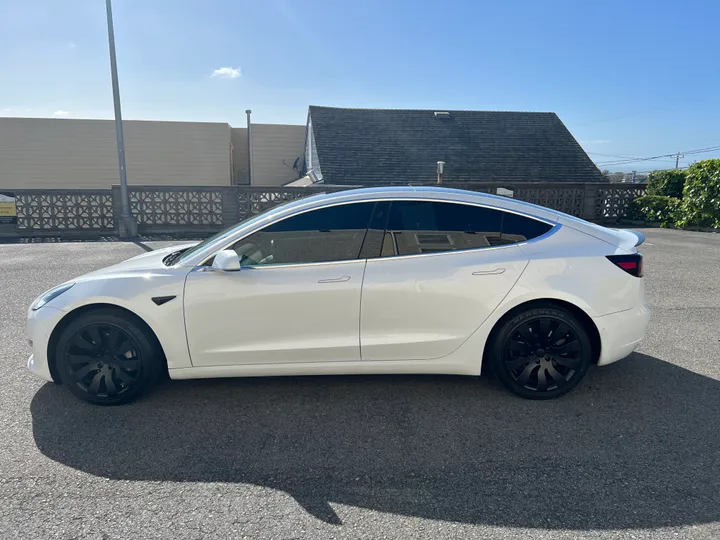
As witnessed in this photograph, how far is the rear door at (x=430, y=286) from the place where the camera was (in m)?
3.33

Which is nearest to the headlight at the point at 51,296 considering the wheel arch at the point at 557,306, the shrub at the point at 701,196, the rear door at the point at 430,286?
the rear door at the point at 430,286

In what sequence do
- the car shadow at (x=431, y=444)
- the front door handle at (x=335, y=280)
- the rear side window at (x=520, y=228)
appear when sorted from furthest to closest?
the rear side window at (x=520, y=228), the front door handle at (x=335, y=280), the car shadow at (x=431, y=444)

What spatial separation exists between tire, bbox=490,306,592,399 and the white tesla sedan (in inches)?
0.4

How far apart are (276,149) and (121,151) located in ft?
56.0

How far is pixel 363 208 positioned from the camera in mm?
3535

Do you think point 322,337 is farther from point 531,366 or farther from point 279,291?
point 531,366

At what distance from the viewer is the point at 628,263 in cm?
347

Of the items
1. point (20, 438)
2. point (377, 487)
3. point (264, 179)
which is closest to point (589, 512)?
point (377, 487)

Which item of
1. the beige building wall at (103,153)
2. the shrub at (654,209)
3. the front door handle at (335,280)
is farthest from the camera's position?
the beige building wall at (103,153)

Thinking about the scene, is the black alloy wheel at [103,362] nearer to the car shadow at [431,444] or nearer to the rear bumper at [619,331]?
the car shadow at [431,444]

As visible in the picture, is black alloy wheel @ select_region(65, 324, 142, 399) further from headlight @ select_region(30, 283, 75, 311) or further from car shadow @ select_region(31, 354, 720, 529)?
headlight @ select_region(30, 283, 75, 311)

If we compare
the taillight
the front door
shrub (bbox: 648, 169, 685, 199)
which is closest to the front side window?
the front door

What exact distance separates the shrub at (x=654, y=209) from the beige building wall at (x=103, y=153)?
21260mm

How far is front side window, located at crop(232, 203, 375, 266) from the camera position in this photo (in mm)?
3410
